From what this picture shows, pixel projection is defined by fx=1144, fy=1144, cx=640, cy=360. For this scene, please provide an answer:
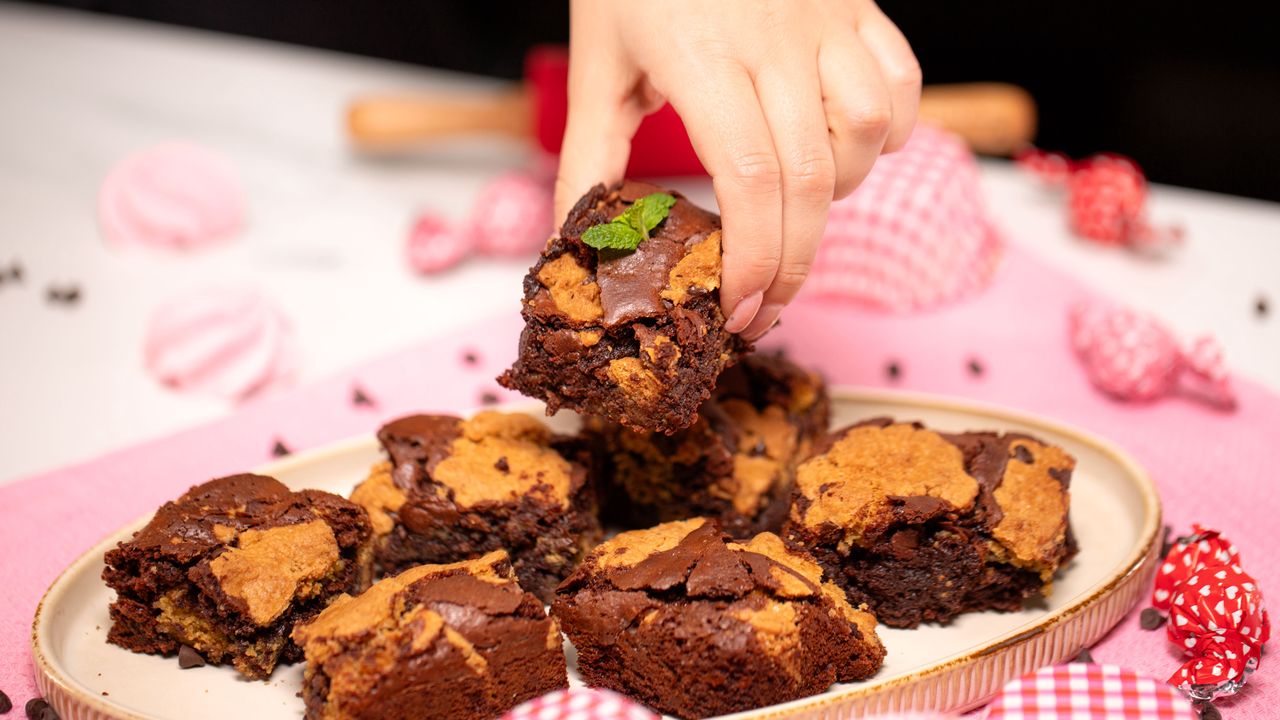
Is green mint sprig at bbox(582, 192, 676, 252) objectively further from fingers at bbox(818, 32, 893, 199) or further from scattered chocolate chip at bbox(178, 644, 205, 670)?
scattered chocolate chip at bbox(178, 644, 205, 670)

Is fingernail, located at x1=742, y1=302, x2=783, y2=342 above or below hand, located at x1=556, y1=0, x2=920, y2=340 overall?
below

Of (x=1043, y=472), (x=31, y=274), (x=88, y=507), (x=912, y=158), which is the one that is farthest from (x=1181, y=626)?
(x=31, y=274)

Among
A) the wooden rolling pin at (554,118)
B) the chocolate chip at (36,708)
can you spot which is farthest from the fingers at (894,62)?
the chocolate chip at (36,708)

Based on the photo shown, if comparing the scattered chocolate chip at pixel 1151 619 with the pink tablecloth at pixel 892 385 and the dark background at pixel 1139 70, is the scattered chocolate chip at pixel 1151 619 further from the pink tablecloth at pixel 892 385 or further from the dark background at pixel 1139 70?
the dark background at pixel 1139 70

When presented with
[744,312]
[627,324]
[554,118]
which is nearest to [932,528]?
[744,312]

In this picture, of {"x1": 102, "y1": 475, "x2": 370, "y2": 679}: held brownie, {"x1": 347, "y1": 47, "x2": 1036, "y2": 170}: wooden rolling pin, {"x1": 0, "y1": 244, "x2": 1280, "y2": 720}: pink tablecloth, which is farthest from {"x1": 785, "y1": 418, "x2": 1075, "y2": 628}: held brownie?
{"x1": 347, "y1": 47, "x2": 1036, "y2": 170}: wooden rolling pin

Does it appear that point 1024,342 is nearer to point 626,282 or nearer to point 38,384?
point 626,282
